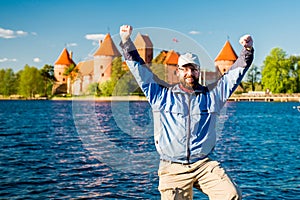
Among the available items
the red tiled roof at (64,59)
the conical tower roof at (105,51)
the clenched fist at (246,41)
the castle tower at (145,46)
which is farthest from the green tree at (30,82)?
the clenched fist at (246,41)

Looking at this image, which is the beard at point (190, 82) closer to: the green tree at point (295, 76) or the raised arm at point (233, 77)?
the raised arm at point (233, 77)

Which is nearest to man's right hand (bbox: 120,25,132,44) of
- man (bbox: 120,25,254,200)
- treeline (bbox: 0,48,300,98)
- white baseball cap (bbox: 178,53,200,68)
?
man (bbox: 120,25,254,200)

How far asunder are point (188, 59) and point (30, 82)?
482 ft

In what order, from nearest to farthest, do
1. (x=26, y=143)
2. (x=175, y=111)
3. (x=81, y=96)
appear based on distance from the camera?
(x=175, y=111)
(x=81, y=96)
(x=26, y=143)

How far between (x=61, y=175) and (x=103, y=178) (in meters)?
1.74

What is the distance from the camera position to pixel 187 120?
470 cm

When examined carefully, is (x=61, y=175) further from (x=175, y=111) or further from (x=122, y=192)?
(x=175, y=111)

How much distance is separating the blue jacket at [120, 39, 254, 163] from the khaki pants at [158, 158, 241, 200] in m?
0.09

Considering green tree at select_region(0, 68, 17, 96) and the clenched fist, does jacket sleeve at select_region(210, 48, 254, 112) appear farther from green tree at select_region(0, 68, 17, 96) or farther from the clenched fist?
green tree at select_region(0, 68, 17, 96)

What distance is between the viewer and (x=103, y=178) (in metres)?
15.6

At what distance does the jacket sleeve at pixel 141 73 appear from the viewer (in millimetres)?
4797

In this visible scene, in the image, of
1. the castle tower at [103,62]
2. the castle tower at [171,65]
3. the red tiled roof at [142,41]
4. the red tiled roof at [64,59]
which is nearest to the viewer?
the red tiled roof at [142,41]

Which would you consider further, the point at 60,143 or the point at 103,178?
the point at 60,143

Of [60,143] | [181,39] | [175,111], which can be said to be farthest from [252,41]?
[60,143]
